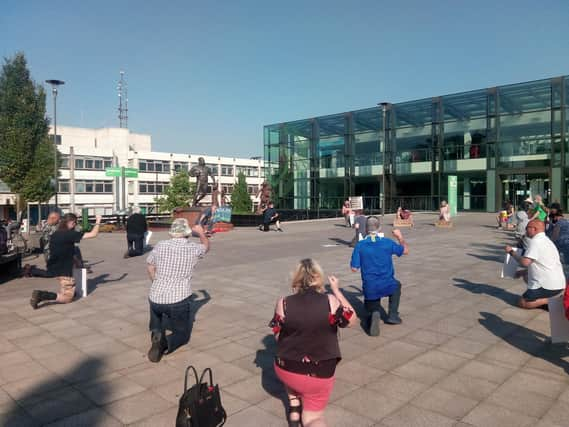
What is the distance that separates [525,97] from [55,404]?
38.6m

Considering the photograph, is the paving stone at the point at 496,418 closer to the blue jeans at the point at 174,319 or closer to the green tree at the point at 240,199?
the blue jeans at the point at 174,319

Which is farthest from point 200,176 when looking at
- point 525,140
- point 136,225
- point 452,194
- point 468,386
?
point 525,140

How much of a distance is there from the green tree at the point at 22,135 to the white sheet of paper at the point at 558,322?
34811mm

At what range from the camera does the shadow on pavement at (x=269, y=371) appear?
14.1 feet

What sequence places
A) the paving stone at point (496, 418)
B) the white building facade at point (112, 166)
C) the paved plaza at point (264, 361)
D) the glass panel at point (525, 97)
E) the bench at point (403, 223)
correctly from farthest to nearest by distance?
the white building facade at point (112, 166)
the glass panel at point (525, 97)
the bench at point (403, 223)
the paved plaza at point (264, 361)
the paving stone at point (496, 418)

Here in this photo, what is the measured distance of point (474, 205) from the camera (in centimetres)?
3881

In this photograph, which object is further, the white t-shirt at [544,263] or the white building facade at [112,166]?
the white building facade at [112,166]

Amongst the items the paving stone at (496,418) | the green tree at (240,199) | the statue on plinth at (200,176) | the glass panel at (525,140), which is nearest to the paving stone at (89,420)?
the paving stone at (496,418)

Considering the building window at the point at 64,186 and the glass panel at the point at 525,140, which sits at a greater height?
the glass panel at the point at 525,140

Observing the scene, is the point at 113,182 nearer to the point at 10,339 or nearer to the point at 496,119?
the point at 496,119

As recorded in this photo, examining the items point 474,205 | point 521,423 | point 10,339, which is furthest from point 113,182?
point 521,423

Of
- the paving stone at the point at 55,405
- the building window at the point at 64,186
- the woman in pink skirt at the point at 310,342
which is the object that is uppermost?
the building window at the point at 64,186

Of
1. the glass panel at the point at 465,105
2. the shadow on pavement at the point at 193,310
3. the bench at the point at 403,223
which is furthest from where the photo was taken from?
the glass panel at the point at 465,105

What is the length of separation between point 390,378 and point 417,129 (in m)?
39.7
